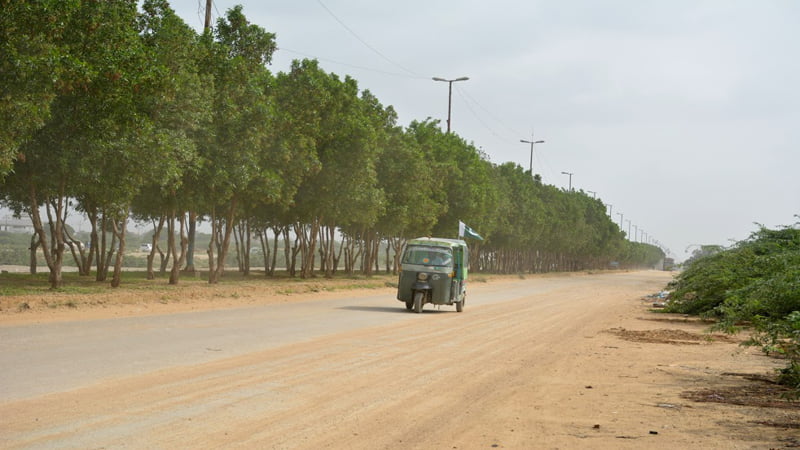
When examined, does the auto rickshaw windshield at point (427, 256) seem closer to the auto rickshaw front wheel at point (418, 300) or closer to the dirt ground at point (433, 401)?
the auto rickshaw front wheel at point (418, 300)

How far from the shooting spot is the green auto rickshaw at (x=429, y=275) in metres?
26.4

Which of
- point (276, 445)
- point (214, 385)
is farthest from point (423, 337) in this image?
point (276, 445)

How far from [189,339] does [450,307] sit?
16.1 metres

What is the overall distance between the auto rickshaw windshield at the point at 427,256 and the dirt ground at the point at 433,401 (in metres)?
8.96

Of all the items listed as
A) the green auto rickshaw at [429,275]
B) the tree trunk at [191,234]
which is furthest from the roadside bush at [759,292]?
the tree trunk at [191,234]

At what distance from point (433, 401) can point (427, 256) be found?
17.2m

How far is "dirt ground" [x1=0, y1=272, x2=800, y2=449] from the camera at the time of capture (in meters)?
7.53

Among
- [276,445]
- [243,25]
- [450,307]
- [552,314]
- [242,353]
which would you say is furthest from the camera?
[243,25]

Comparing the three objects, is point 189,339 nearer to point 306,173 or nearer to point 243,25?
point 243,25

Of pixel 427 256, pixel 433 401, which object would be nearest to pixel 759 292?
pixel 433 401

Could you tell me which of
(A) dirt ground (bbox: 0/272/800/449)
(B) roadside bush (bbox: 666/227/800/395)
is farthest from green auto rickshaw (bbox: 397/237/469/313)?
(A) dirt ground (bbox: 0/272/800/449)

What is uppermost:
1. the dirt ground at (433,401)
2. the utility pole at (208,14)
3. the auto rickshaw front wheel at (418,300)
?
the utility pole at (208,14)

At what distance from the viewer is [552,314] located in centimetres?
2808

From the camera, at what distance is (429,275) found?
26.5 m
